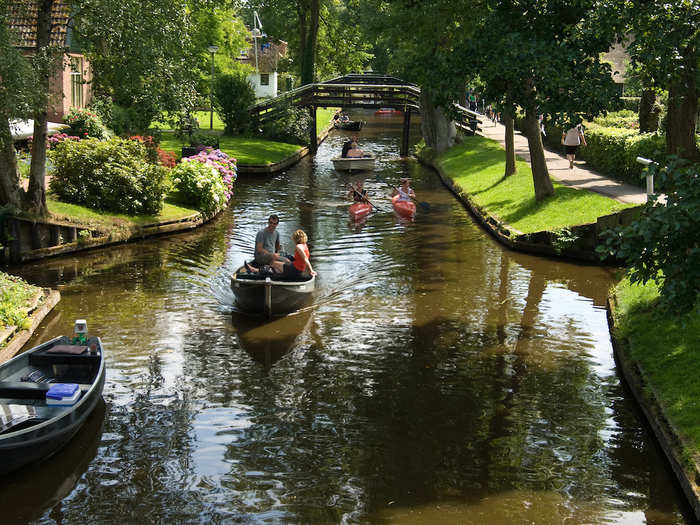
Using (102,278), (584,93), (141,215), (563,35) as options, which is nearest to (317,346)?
(102,278)

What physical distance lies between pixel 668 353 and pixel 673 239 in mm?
4509

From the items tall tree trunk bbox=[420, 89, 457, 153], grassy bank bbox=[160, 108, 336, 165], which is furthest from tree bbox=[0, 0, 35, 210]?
tall tree trunk bbox=[420, 89, 457, 153]

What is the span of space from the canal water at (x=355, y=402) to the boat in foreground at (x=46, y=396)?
39cm

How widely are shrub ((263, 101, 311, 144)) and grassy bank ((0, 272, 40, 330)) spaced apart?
31.4 m

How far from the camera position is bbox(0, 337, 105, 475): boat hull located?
32.8ft

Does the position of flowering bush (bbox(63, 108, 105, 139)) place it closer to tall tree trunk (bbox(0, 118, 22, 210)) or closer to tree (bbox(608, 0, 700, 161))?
tall tree trunk (bbox(0, 118, 22, 210))

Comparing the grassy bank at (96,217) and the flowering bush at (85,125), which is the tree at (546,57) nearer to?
the grassy bank at (96,217)

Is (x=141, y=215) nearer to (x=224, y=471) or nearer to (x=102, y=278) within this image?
(x=102, y=278)

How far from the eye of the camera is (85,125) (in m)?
34.2

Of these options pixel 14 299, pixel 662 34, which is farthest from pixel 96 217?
pixel 662 34

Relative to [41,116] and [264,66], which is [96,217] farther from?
[264,66]

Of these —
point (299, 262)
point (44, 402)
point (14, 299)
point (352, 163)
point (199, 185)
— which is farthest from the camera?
point (352, 163)

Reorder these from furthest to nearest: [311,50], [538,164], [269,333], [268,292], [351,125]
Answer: [351,125] < [311,50] < [538,164] < [268,292] < [269,333]

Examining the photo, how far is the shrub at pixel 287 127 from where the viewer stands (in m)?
47.4
